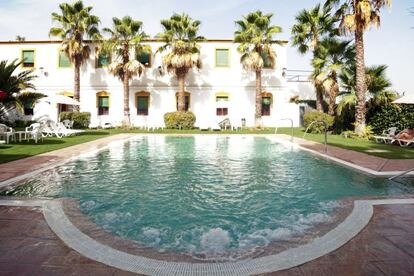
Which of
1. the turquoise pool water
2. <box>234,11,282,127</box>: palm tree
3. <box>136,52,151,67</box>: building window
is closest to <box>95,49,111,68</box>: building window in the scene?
<box>136,52,151,67</box>: building window

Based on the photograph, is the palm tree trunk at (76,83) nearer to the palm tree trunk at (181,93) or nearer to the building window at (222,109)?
the palm tree trunk at (181,93)

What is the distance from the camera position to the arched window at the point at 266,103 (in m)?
26.5

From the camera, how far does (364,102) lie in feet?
55.6

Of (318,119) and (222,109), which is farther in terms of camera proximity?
(222,109)

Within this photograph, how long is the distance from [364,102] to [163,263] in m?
16.4

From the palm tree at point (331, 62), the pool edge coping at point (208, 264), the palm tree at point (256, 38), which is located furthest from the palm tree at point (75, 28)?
the pool edge coping at point (208, 264)

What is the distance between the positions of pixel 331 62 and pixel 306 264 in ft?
61.6

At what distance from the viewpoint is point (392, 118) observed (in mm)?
16484

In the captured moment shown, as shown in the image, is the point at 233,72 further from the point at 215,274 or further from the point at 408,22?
the point at 215,274

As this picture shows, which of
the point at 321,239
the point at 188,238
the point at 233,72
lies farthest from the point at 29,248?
the point at 233,72

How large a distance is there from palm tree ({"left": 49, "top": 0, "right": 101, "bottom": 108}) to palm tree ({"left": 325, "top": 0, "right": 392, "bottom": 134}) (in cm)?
1725

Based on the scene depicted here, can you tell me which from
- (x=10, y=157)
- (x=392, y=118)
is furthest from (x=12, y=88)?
(x=392, y=118)

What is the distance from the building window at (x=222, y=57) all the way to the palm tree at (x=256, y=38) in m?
2.75

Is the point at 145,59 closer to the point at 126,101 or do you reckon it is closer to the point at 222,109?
the point at 126,101
